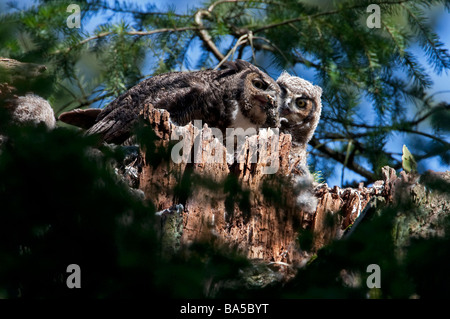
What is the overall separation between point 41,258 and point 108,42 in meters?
2.83

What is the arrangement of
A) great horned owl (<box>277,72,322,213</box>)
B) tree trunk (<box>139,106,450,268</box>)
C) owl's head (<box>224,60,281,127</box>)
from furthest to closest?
great horned owl (<box>277,72,322,213</box>) → owl's head (<box>224,60,281,127</box>) → tree trunk (<box>139,106,450,268</box>)

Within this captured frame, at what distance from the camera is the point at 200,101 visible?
11.5 feet

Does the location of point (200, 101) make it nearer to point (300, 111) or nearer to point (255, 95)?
point (255, 95)

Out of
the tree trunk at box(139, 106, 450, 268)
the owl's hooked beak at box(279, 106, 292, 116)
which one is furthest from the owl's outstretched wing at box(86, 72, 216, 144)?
the owl's hooked beak at box(279, 106, 292, 116)

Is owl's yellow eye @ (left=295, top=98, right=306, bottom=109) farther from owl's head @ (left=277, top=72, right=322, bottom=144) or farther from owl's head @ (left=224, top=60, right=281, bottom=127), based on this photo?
owl's head @ (left=224, top=60, right=281, bottom=127)

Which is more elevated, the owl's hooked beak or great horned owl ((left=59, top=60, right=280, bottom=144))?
the owl's hooked beak

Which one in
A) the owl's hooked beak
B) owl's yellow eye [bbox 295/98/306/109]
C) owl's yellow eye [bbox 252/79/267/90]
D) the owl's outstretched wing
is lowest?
the owl's outstretched wing

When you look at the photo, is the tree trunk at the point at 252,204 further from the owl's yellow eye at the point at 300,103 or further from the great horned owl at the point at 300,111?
the owl's yellow eye at the point at 300,103

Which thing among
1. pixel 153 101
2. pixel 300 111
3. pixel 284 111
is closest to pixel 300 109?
pixel 300 111

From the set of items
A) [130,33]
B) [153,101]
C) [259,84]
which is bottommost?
[153,101]

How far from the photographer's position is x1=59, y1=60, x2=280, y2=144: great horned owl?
3336 mm

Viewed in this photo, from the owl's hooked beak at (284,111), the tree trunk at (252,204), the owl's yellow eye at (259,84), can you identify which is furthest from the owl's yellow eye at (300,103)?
the tree trunk at (252,204)

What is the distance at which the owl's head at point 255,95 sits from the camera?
12.4 ft

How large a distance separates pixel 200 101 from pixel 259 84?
1.91 feet
